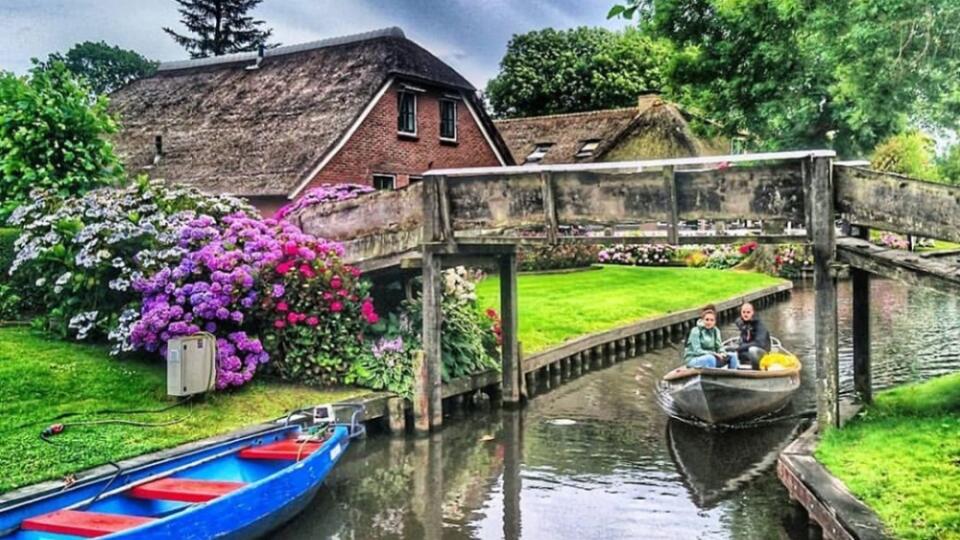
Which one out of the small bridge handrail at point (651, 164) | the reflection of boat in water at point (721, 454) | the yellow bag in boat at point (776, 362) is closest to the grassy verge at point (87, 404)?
the small bridge handrail at point (651, 164)

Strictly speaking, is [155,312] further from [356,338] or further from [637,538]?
[637,538]

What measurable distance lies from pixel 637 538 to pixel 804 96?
18938 millimetres

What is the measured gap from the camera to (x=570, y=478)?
11305mm

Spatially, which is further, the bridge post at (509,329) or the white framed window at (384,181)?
the white framed window at (384,181)

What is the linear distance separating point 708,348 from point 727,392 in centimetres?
106

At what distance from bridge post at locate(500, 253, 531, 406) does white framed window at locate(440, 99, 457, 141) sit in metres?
13.3

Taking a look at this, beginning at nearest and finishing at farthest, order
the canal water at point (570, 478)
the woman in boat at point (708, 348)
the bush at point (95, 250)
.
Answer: the canal water at point (570, 478) → the bush at point (95, 250) → the woman in boat at point (708, 348)

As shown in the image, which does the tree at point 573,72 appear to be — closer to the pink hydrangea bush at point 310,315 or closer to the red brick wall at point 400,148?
the red brick wall at point 400,148

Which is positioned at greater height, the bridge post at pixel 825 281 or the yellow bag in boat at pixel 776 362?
the bridge post at pixel 825 281

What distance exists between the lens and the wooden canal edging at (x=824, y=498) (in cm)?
739

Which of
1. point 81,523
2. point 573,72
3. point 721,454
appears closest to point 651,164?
point 721,454

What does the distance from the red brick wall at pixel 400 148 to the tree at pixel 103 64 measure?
3715 cm

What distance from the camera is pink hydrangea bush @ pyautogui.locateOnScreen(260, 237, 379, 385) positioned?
42.7 feet

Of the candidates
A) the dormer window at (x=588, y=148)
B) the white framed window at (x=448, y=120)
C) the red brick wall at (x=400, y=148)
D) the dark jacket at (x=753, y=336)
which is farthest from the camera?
the dormer window at (x=588, y=148)
